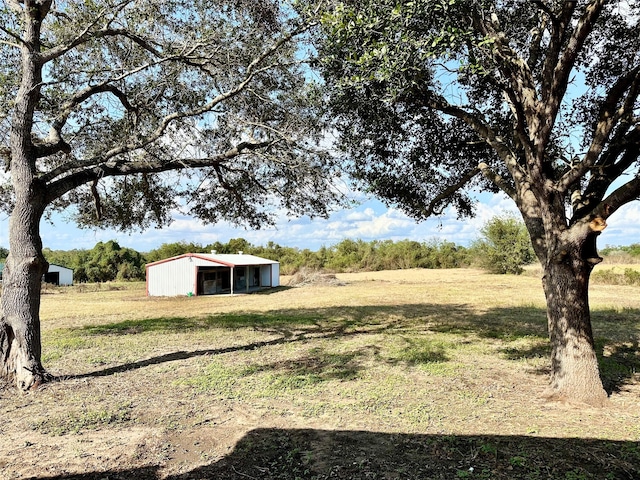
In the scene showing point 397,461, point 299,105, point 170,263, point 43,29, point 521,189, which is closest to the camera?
point 397,461

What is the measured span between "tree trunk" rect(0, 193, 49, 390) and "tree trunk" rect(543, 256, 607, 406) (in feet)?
25.6

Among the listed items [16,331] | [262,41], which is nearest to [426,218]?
[262,41]

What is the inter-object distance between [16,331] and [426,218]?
Result: 7.56 meters

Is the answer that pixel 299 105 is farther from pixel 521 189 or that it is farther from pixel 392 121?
pixel 521 189

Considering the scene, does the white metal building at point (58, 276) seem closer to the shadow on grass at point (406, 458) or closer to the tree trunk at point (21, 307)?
the tree trunk at point (21, 307)

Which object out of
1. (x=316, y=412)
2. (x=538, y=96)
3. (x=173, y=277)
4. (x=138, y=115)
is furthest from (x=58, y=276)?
(x=538, y=96)

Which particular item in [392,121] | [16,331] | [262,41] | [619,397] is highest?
[262,41]

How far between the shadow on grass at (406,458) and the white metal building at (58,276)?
152ft

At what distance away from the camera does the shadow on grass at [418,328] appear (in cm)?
840

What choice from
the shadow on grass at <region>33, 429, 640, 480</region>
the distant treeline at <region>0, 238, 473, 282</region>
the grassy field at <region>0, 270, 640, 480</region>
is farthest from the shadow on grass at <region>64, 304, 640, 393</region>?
the distant treeline at <region>0, 238, 473, 282</region>

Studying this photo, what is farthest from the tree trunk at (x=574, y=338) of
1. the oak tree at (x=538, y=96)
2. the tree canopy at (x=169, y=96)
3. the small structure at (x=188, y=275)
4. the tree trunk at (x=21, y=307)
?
the small structure at (x=188, y=275)

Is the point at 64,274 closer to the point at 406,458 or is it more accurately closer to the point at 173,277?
the point at 173,277

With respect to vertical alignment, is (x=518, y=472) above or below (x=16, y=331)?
below

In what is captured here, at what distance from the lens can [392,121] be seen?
7.95 meters
